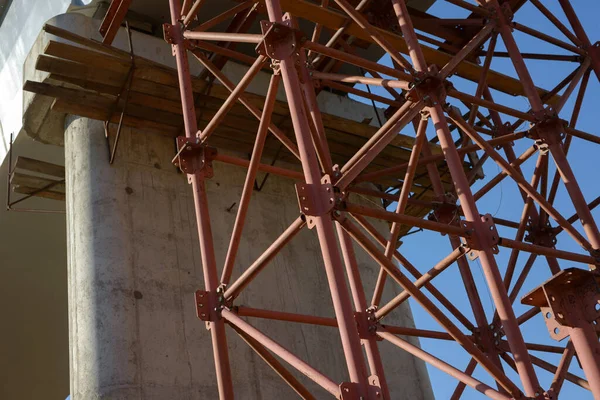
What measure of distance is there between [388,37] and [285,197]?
17.2 ft

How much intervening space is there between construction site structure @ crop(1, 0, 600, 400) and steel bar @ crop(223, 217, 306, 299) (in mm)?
24

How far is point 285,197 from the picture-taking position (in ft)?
54.2

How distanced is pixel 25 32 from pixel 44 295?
7.69 meters

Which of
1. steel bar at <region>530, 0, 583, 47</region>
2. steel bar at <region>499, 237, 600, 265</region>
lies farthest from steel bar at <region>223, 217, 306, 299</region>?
steel bar at <region>530, 0, 583, 47</region>

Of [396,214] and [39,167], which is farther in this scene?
[39,167]

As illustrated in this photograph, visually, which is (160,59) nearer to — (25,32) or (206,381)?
(25,32)

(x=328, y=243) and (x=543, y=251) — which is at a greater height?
(x=543, y=251)

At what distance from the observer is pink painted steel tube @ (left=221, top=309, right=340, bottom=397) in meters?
7.14

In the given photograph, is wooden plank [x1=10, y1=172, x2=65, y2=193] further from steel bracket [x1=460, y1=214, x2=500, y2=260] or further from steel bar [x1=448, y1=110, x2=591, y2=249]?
steel bracket [x1=460, y1=214, x2=500, y2=260]

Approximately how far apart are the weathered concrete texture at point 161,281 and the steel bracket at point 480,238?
600cm

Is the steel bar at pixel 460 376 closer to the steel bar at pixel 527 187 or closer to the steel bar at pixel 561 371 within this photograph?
the steel bar at pixel 561 371

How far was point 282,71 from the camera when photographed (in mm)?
8664

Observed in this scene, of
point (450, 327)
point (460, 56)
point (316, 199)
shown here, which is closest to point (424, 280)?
point (450, 327)

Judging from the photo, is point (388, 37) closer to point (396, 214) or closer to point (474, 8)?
point (474, 8)
